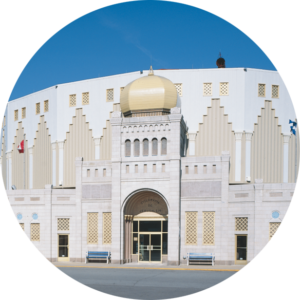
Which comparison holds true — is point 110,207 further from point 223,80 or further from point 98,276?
point 223,80

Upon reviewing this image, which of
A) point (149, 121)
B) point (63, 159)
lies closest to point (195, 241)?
point (149, 121)

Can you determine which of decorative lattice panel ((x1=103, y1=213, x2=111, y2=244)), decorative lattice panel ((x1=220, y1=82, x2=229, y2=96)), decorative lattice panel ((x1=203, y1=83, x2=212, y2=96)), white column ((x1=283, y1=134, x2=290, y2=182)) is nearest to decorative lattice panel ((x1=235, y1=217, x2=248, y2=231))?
white column ((x1=283, y1=134, x2=290, y2=182))

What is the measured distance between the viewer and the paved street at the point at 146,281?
60.5ft

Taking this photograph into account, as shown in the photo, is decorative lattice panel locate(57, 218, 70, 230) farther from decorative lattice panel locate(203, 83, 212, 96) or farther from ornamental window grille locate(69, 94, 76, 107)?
decorative lattice panel locate(203, 83, 212, 96)

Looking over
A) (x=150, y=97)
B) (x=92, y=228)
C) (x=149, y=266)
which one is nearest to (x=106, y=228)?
(x=92, y=228)

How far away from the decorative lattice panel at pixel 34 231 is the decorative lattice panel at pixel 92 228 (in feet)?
12.4

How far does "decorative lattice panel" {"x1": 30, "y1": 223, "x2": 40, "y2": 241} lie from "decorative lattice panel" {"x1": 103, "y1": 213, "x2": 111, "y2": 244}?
15.8ft

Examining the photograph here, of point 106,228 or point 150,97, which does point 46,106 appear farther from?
point 106,228

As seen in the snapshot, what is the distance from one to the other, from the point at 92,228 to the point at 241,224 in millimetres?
9537

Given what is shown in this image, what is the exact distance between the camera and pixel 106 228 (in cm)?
2952

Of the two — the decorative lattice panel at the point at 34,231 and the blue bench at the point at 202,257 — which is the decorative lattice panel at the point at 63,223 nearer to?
the decorative lattice panel at the point at 34,231

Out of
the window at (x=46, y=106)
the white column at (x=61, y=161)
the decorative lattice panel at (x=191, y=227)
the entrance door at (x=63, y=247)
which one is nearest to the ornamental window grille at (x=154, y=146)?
the decorative lattice panel at (x=191, y=227)

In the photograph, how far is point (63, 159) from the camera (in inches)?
1526

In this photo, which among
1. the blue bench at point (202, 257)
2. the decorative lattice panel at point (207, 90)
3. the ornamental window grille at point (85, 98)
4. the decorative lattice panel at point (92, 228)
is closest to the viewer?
the blue bench at point (202, 257)
